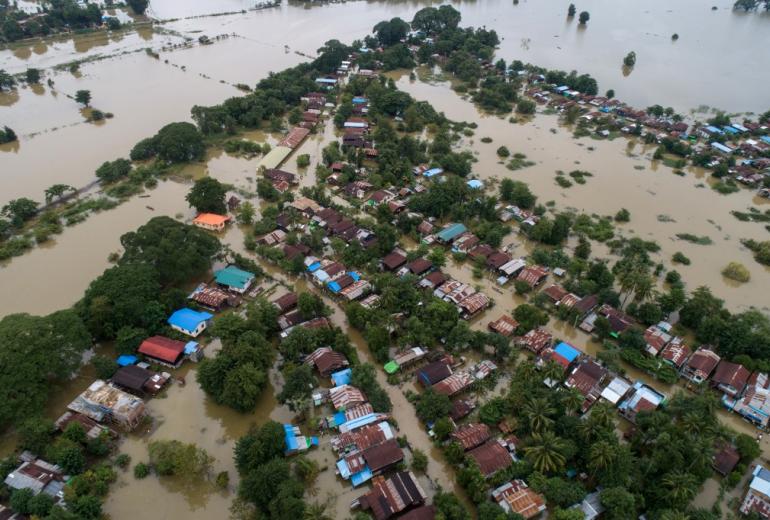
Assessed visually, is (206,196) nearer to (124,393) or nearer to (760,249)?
(124,393)

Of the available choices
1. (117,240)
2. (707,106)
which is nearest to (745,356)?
(117,240)

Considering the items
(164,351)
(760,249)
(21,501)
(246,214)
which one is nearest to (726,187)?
(760,249)

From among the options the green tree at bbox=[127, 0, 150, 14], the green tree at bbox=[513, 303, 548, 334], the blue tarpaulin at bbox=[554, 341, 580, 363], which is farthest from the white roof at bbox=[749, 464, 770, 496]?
the green tree at bbox=[127, 0, 150, 14]

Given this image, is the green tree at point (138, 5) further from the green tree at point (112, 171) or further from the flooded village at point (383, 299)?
the green tree at point (112, 171)

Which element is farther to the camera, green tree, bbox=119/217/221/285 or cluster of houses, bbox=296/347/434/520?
green tree, bbox=119/217/221/285

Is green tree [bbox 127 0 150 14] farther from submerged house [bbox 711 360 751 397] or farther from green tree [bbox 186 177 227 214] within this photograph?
submerged house [bbox 711 360 751 397]

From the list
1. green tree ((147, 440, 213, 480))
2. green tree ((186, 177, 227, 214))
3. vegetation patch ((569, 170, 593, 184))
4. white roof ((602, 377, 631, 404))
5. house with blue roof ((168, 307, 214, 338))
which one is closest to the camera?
green tree ((147, 440, 213, 480))
